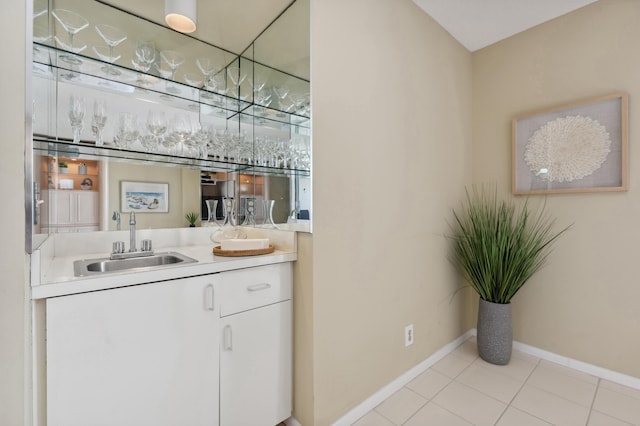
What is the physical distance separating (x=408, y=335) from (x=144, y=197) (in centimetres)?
186

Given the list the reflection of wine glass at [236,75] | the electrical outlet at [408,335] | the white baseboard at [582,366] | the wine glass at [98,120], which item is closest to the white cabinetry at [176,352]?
the electrical outlet at [408,335]

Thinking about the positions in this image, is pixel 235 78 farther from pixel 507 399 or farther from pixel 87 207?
pixel 507 399

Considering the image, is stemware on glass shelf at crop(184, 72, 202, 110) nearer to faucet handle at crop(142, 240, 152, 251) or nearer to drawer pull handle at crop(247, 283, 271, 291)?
faucet handle at crop(142, 240, 152, 251)

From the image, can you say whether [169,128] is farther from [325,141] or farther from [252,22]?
[325,141]

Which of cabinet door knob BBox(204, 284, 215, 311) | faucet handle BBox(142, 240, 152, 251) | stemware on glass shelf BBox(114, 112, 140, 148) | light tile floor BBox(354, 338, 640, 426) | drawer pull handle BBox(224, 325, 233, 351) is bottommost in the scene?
light tile floor BBox(354, 338, 640, 426)

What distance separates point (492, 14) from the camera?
211 centimetres

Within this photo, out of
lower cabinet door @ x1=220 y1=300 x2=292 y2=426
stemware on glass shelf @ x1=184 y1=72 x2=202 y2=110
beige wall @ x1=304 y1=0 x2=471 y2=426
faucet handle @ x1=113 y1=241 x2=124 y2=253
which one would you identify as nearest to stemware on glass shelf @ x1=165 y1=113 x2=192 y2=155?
stemware on glass shelf @ x1=184 y1=72 x2=202 y2=110

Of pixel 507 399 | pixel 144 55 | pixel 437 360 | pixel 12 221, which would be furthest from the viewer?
pixel 437 360

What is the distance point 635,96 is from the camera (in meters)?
1.83

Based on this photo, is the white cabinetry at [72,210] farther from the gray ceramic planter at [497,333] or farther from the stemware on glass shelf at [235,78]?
the gray ceramic planter at [497,333]

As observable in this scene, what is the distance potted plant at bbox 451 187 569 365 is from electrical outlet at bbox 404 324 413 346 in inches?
24.5

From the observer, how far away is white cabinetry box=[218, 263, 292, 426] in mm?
1294

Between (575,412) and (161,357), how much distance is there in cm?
216

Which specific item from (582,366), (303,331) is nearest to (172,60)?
(303,331)
